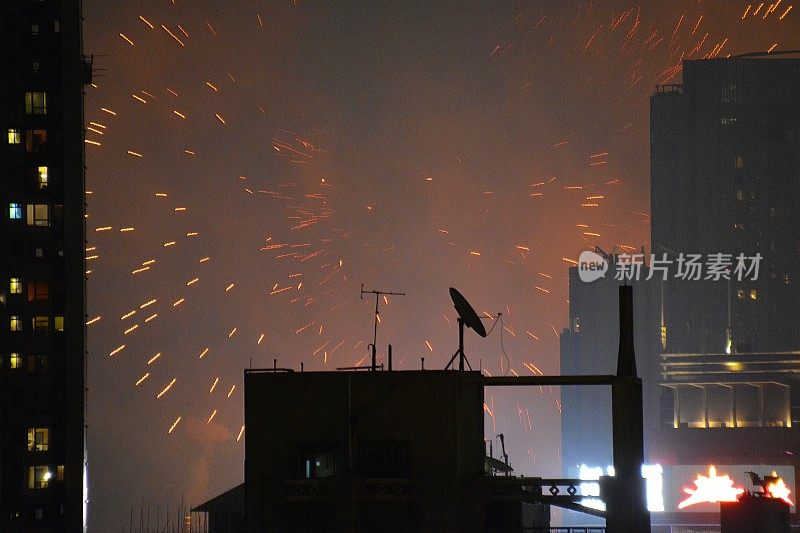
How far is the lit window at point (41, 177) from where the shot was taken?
53188mm

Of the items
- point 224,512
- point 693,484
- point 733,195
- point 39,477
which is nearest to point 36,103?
point 39,477

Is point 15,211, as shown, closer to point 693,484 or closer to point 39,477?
point 39,477

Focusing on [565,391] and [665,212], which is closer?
[665,212]

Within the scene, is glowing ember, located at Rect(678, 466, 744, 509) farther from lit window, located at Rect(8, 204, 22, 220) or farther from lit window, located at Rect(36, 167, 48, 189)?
lit window, located at Rect(8, 204, 22, 220)

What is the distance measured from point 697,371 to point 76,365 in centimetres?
5327

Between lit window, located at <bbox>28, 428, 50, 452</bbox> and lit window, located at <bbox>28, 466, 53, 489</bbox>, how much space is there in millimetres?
749

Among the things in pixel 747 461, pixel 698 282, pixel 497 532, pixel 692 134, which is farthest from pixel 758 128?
pixel 497 532

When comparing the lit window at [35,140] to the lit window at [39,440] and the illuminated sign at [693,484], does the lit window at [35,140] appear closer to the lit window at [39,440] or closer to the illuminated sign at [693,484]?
the lit window at [39,440]

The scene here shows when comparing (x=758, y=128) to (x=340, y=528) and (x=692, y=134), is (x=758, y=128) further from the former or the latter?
(x=340, y=528)

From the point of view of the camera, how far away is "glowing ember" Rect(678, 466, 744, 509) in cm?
8725

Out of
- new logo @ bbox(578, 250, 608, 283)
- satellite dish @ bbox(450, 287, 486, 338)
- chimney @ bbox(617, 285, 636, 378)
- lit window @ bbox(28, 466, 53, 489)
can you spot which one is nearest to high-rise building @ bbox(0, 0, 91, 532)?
lit window @ bbox(28, 466, 53, 489)

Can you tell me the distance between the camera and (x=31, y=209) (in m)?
53.1

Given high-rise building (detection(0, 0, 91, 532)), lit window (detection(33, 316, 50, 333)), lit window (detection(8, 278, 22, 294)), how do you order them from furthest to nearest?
lit window (detection(33, 316, 50, 333)), lit window (detection(8, 278, 22, 294)), high-rise building (detection(0, 0, 91, 532))

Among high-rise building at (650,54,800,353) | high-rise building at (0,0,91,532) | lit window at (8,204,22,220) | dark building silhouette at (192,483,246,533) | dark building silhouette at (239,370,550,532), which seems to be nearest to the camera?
dark building silhouette at (239,370,550,532)
